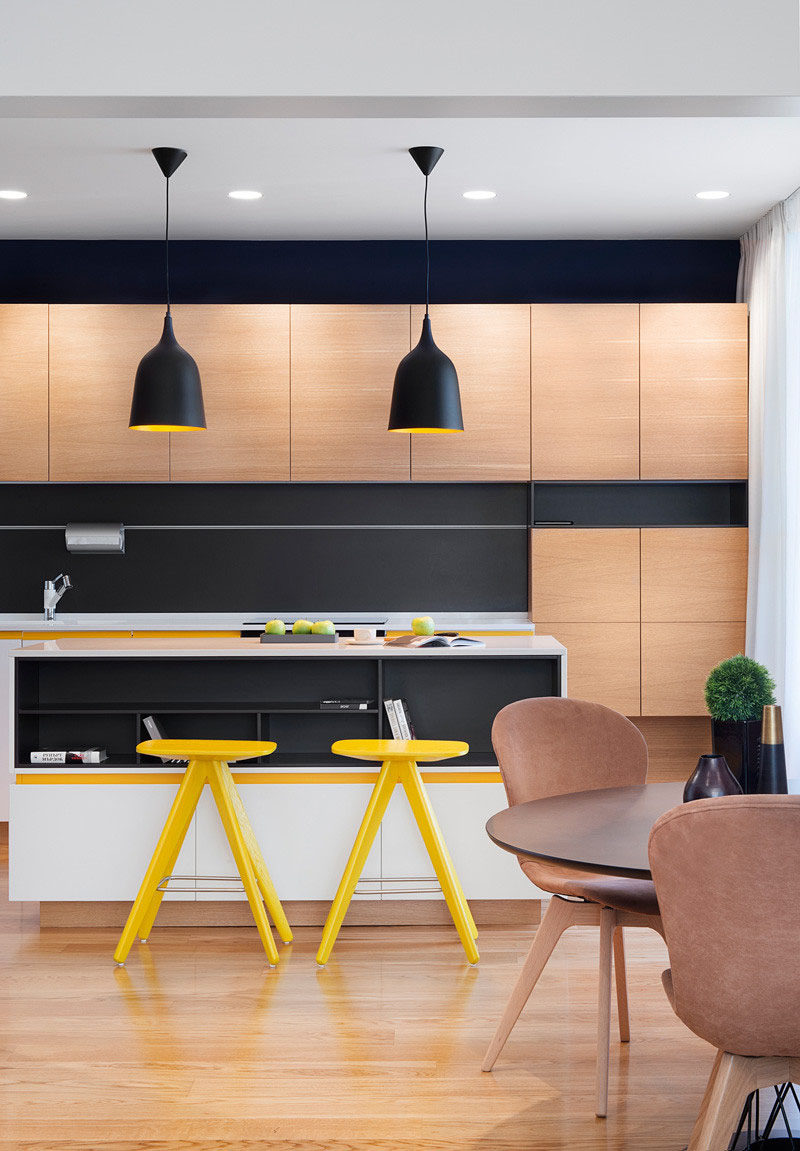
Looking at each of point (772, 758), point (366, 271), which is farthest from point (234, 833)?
point (366, 271)

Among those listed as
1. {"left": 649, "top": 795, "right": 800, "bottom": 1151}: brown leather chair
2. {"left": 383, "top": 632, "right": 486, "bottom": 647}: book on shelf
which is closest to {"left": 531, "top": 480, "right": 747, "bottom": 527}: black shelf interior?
{"left": 383, "top": 632, "right": 486, "bottom": 647}: book on shelf

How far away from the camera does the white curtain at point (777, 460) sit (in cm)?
529

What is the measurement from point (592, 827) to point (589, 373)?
150 inches

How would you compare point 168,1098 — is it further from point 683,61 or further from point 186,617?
point 186,617

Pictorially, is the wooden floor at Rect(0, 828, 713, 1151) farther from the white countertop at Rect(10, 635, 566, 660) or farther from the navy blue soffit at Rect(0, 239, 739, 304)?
the navy blue soffit at Rect(0, 239, 739, 304)

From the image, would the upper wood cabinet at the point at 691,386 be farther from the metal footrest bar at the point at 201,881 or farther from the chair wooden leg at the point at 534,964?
the chair wooden leg at the point at 534,964

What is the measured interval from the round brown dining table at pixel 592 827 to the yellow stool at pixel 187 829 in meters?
1.40

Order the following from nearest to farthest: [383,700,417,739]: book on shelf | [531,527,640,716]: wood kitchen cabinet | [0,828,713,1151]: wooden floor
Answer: [0,828,713,1151]: wooden floor < [383,700,417,739]: book on shelf < [531,527,640,716]: wood kitchen cabinet

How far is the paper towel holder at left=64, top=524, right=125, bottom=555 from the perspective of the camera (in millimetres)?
6164

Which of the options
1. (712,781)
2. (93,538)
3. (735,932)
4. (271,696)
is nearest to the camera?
(735,932)

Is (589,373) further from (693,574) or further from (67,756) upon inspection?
(67,756)

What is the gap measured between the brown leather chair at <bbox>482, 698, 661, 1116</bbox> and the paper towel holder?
347cm

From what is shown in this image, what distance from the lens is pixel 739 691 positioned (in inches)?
131

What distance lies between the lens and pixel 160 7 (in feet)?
9.57
